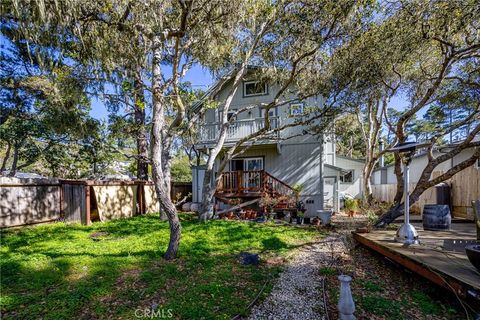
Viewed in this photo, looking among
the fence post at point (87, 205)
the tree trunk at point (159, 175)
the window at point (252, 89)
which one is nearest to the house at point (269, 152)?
the window at point (252, 89)

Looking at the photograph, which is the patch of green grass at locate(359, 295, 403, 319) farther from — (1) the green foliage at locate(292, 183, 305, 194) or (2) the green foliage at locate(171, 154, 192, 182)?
(2) the green foliage at locate(171, 154, 192, 182)

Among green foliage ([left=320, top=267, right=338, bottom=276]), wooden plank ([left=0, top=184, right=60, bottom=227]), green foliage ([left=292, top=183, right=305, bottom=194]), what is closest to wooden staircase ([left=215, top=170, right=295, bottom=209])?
green foliage ([left=292, top=183, right=305, bottom=194])

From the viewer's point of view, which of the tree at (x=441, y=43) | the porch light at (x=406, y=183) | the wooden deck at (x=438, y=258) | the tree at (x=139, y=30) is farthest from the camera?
the tree at (x=441, y=43)

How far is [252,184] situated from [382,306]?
8.24 m

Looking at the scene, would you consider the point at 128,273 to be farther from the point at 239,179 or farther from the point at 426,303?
the point at 239,179

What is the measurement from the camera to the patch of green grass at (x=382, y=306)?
3471 mm

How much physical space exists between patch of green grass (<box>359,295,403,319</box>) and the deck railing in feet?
23.6

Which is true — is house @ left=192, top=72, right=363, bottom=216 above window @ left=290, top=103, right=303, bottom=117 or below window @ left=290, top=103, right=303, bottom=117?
below

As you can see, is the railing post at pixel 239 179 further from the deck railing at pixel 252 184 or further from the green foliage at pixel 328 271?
the green foliage at pixel 328 271

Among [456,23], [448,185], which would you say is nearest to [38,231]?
[456,23]

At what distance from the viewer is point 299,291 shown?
4.17m

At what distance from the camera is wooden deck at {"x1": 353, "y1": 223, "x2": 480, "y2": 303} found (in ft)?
10.8

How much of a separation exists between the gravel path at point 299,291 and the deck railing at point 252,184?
4.91 meters

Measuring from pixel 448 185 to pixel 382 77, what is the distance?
19.6 ft
